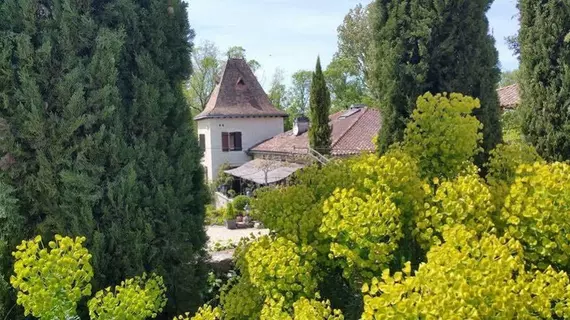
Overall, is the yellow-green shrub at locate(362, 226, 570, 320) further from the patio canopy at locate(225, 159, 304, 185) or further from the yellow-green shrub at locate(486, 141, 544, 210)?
the patio canopy at locate(225, 159, 304, 185)

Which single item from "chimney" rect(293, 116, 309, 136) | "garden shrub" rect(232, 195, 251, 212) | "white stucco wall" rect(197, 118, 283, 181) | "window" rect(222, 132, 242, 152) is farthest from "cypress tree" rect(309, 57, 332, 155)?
"window" rect(222, 132, 242, 152)

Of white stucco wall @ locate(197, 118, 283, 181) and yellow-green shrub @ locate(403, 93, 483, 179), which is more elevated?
yellow-green shrub @ locate(403, 93, 483, 179)

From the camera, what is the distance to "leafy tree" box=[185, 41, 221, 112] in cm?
2975

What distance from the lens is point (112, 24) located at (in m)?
3.73

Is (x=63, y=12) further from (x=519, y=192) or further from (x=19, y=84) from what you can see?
(x=519, y=192)

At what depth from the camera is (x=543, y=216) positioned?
2547 millimetres

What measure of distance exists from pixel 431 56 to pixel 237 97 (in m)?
18.9

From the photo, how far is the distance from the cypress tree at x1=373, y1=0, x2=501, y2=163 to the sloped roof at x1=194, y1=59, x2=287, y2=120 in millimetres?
17852

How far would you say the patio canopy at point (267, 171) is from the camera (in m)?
16.5

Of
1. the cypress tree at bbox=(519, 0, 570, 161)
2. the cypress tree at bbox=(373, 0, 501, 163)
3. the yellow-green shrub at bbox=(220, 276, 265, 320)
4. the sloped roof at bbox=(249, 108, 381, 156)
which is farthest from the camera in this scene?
the sloped roof at bbox=(249, 108, 381, 156)

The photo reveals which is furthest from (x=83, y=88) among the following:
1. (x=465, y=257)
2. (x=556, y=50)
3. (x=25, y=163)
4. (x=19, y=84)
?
(x=556, y=50)

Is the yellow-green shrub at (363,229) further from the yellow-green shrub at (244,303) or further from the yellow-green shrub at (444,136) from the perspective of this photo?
the yellow-green shrub at (444,136)

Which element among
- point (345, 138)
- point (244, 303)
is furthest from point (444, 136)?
point (345, 138)

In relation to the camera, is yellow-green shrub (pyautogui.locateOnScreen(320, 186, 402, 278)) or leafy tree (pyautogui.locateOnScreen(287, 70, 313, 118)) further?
leafy tree (pyautogui.locateOnScreen(287, 70, 313, 118))
